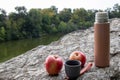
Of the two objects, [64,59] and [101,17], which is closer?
[101,17]

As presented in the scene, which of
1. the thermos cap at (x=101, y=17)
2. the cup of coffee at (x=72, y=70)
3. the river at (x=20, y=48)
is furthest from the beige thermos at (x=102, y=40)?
the river at (x=20, y=48)

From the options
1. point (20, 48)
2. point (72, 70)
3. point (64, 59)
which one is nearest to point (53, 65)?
point (72, 70)

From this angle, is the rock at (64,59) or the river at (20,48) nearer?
the rock at (64,59)

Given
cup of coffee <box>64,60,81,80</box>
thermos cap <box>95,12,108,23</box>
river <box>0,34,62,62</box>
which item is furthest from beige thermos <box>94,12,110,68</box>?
river <box>0,34,62,62</box>

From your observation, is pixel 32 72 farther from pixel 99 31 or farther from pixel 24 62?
pixel 99 31

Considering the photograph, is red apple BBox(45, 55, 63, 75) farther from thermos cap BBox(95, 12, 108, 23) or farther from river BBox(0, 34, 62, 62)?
river BBox(0, 34, 62, 62)

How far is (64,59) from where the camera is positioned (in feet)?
4.80

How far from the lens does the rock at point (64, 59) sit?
124 cm

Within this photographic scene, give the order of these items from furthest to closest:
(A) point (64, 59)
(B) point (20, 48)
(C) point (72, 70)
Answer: (B) point (20, 48), (A) point (64, 59), (C) point (72, 70)

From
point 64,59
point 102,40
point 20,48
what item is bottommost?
point 20,48

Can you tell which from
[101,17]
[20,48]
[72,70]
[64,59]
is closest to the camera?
[72,70]

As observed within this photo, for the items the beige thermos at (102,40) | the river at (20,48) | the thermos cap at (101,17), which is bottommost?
the river at (20,48)

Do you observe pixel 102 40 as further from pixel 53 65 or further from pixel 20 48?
→ pixel 20 48

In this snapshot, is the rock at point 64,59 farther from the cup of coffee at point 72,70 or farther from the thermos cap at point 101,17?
the thermos cap at point 101,17
